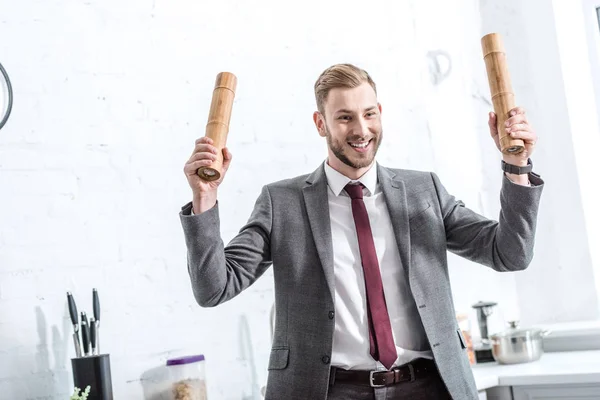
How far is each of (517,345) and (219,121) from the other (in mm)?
1679

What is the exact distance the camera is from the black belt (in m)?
1.80

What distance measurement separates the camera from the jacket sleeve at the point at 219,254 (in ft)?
5.58

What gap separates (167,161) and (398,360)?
943 mm

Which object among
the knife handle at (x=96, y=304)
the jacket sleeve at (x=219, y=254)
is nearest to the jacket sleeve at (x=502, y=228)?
the jacket sleeve at (x=219, y=254)

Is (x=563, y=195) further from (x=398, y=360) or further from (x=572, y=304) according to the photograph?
(x=398, y=360)

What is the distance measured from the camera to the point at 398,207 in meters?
1.99

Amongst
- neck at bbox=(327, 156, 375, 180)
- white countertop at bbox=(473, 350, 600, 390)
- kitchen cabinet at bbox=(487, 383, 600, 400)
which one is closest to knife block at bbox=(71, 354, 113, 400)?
neck at bbox=(327, 156, 375, 180)

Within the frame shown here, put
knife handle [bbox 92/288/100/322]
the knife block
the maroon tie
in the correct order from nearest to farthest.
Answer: the maroon tie → the knife block → knife handle [bbox 92/288/100/322]

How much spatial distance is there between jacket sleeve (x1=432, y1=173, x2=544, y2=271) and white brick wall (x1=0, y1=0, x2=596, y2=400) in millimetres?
747

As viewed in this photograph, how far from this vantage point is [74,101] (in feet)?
7.21

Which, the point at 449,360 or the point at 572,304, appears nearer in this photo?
the point at 449,360

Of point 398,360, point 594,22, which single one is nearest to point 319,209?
point 398,360

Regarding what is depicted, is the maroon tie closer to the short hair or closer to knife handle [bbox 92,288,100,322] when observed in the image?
the short hair

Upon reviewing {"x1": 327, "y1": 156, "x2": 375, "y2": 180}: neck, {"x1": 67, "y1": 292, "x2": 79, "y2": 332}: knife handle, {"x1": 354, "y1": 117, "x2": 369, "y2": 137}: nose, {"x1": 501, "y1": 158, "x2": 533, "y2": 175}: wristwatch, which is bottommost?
{"x1": 67, "y1": 292, "x2": 79, "y2": 332}: knife handle
